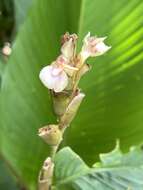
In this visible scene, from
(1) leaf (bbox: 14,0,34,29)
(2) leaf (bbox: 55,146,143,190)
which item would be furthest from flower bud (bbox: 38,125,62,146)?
(1) leaf (bbox: 14,0,34,29)

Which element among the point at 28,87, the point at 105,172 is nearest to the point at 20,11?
the point at 28,87

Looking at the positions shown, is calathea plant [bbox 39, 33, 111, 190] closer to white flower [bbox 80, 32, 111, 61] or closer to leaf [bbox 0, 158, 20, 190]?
white flower [bbox 80, 32, 111, 61]

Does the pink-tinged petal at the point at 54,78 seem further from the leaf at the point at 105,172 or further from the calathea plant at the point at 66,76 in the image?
the leaf at the point at 105,172

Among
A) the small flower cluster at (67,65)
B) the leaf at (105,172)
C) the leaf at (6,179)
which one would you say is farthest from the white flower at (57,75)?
the leaf at (6,179)

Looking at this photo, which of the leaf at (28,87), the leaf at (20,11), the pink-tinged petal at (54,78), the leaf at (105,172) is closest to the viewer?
the pink-tinged petal at (54,78)

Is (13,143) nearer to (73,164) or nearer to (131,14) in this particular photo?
(73,164)

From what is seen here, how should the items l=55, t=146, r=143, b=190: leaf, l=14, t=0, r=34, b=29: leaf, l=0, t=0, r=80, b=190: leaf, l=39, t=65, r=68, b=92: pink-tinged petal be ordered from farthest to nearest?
l=14, t=0, r=34, b=29: leaf → l=0, t=0, r=80, b=190: leaf → l=55, t=146, r=143, b=190: leaf → l=39, t=65, r=68, b=92: pink-tinged petal

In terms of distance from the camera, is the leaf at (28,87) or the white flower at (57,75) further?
the leaf at (28,87)

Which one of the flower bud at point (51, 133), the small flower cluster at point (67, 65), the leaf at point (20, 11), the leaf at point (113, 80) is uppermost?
the leaf at point (20, 11)
